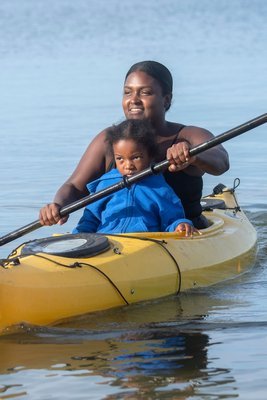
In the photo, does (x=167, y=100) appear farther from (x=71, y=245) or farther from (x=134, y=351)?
(x=134, y=351)

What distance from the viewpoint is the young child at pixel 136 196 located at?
292 inches

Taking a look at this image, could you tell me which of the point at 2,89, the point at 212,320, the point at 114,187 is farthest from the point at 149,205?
the point at 2,89

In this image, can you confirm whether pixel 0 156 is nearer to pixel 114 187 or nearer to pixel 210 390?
pixel 114 187

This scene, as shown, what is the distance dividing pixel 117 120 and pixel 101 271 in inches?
198

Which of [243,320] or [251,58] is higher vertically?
[251,58]

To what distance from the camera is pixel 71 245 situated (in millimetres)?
7098

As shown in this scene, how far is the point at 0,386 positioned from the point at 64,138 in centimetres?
800

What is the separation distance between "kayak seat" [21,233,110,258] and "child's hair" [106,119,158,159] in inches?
23.5

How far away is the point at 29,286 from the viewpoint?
21.7 feet

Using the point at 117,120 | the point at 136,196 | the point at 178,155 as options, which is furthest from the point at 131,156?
the point at 117,120

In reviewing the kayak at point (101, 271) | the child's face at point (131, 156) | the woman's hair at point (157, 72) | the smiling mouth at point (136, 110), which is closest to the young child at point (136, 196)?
the child's face at point (131, 156)

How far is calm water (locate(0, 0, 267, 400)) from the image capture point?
5.84 metres

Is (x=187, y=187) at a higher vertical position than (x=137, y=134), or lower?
lower

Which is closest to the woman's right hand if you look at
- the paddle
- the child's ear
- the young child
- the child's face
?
the paddle
